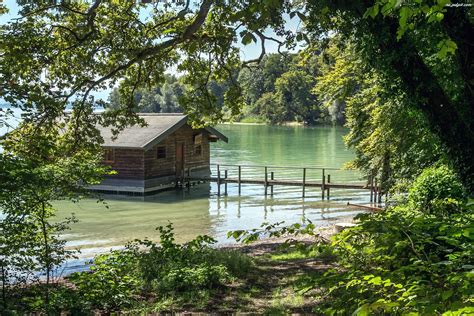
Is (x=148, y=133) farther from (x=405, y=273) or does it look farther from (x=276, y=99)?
(x=276, y=99)

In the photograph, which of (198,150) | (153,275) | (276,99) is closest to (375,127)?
(153,275)

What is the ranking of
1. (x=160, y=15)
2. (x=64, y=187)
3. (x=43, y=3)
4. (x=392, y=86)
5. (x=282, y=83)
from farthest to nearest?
(x=282, y=83) → (x=160, y=15) → (x=43, y=3) → (x=392, y=86) → (x=64, y=187)

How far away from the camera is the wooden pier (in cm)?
2989

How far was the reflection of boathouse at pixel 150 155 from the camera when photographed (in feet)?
100

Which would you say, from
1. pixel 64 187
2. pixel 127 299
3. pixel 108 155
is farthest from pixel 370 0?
pixel 108 155

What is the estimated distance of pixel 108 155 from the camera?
103 ft

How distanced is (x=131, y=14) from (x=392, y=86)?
788 centimetres

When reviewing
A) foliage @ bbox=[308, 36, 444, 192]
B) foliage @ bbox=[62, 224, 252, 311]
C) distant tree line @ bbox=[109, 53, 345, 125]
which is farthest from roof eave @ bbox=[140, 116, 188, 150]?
distant tree line @ bbox=[109, 53, 345, 125]

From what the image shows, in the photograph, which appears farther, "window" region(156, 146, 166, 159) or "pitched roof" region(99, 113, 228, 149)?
"window" region(156, 146, 166, 159)

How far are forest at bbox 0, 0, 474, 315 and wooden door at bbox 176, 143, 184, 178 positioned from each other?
17590 millimetres

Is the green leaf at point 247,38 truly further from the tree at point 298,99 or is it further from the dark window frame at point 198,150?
the tree at point 298,99

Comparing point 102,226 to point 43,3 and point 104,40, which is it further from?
point 43,3

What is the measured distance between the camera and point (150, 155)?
1233 inches

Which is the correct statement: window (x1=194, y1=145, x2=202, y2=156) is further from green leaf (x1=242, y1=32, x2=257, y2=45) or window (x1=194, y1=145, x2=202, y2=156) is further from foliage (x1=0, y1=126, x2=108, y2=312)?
green leaf (x1=242, y1=32, x2=257, y2=45)
